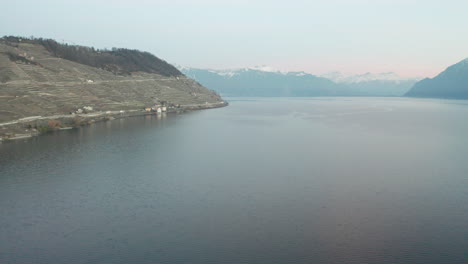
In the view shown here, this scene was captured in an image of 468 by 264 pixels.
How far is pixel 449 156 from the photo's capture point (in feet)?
114

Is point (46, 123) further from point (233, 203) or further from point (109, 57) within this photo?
point (109, 57)

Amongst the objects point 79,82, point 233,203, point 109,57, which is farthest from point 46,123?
point 109,57

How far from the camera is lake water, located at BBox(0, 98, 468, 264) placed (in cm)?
1580

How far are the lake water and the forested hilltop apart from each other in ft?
201

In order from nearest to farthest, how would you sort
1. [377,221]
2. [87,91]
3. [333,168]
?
1. [377,221]
2. [333,168]
3. [87,91]

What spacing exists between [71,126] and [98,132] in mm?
7085

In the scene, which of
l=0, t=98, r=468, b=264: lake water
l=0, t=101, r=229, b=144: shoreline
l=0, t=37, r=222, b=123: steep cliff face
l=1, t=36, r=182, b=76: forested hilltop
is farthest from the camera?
l=1, t=36, r=182, b=76: forested hilltop

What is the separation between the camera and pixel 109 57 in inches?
4444

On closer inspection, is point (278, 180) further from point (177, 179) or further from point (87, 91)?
point (87, 91)

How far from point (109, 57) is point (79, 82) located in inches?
1509

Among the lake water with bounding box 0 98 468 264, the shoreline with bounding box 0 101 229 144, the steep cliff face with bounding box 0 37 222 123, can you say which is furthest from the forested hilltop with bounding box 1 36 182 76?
the lake water with bounding box 0 98 468 264

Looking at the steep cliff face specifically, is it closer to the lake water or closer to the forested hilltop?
the forested hilltop

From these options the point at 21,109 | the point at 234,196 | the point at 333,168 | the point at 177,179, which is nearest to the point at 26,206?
the point at 177,179

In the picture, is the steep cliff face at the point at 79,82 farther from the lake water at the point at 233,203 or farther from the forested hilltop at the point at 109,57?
the lake water at the point at 233,203
